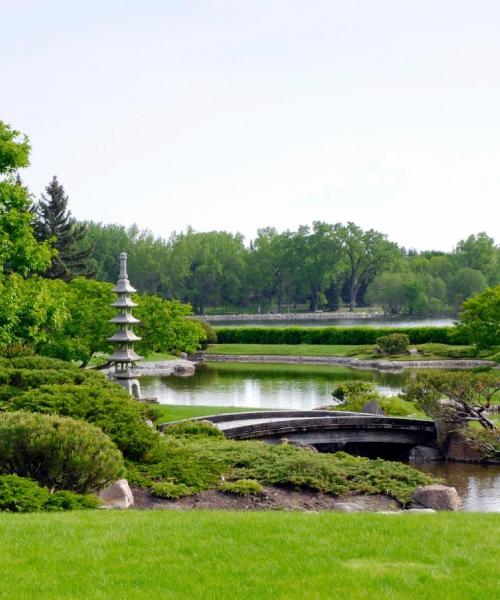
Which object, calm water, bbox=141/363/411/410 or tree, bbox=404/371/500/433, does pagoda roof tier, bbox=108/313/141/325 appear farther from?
tree, bbox=404/371/500/433

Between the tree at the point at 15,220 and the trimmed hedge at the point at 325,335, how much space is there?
4007 centimetres

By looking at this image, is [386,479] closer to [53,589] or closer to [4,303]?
[4,303]

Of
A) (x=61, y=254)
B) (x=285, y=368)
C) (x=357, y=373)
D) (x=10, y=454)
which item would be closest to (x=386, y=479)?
(x=10, y=454)

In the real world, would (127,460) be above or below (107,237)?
below

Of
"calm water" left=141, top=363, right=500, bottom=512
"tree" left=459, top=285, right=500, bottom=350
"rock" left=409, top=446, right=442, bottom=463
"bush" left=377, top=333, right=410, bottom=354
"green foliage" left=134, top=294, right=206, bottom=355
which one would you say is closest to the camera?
"calm water" left=141, top=363, right=500, bottom=512

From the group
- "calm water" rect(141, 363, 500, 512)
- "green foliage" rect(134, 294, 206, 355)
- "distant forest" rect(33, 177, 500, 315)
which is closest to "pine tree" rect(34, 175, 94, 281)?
"calm water" rect(141, 363, 500, 512)

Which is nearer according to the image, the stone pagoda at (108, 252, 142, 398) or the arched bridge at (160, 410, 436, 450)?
the arched bridge at (160, 410, 436, 450)

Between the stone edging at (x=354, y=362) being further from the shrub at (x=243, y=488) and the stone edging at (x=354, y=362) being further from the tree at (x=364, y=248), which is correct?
the tree at (x=364, y=248)

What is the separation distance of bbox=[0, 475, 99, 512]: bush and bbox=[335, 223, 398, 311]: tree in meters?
110

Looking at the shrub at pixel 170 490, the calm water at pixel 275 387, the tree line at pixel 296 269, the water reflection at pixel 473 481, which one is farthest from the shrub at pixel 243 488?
the tree line at pixel 296 269

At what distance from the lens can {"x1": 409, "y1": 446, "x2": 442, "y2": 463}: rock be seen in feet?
70.2

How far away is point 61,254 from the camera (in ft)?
210

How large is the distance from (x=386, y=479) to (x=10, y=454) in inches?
273

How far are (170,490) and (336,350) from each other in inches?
1686
